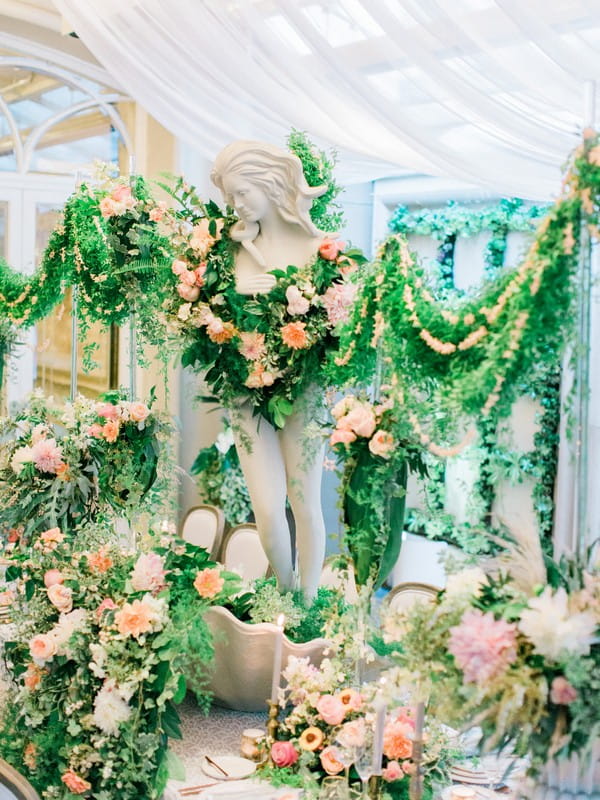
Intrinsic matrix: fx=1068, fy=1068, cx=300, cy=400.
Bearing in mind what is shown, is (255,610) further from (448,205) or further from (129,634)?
(448,205)

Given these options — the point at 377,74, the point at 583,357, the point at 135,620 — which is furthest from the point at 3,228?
the point at 583,357

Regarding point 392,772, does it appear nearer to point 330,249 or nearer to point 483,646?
point 483,646

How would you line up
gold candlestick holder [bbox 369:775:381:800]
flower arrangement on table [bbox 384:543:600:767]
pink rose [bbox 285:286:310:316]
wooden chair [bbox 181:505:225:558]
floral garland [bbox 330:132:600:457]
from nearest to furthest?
flower arrangement on table [bbox 384:543:600:767] < floral garland [bbox 330:132:600:457] < gold candlestick holder [bbox 369:775:381:800] < pink rose [bbox 285:286:310:316] < wooden chair [bbox 181:505:225:558]

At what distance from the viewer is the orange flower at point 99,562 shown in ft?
10.9

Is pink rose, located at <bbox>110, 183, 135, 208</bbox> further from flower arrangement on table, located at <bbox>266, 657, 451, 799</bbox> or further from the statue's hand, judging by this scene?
flower arrangement on table, located at <bbox>266, 657, 451, 799</bbox>

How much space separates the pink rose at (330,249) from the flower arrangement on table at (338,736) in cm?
140

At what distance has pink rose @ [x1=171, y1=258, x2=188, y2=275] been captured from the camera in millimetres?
3928

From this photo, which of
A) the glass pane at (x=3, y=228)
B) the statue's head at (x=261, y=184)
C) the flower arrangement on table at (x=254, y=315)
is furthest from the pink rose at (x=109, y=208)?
the glass pane at (x=3, y=228)

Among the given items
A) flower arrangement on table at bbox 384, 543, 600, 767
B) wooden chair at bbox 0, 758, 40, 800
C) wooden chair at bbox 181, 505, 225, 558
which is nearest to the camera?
flower arrangement on table at bbox 384, 543, 600, 767

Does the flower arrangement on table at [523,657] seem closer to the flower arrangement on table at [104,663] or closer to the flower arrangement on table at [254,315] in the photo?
the flower arrangement on table at [104,663]

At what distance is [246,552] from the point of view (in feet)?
16.7

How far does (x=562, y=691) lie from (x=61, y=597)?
1.66 m

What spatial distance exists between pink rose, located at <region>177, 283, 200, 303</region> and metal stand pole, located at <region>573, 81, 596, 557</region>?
6.03 feet

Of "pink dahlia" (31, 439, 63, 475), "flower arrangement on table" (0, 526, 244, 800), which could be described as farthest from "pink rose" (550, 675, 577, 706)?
"pink dahlia" (31, 439, 63, 475)
